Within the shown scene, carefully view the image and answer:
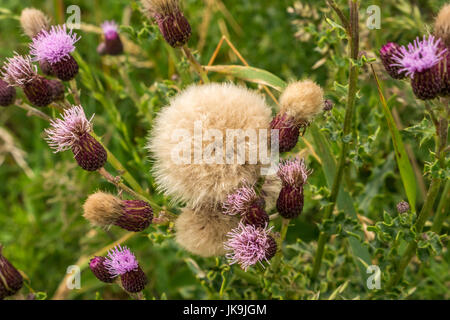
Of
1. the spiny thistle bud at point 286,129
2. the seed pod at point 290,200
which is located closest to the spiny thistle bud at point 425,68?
the spiny thistle bud at point 286,129

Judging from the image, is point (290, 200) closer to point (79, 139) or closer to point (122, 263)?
point (122, 263)

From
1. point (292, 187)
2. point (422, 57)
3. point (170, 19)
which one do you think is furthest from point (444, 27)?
point (170, 19)

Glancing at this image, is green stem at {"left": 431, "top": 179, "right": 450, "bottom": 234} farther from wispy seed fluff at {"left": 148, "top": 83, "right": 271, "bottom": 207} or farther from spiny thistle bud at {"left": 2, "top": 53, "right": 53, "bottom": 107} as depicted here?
spiny thistle bud at {"left": 2, "top": 53, "right": 53, "bottom": 107}

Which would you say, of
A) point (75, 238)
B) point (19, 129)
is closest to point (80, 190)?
point (75, 238)

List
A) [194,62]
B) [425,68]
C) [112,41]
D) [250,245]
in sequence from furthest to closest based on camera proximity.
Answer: [112,41], [194,62], [250,245], [425,68]

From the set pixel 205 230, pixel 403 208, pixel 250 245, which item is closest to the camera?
pixel 250 245

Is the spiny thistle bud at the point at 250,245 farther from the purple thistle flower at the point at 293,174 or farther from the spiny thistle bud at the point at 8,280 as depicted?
the spiny thistle bud at the point at 8,280
